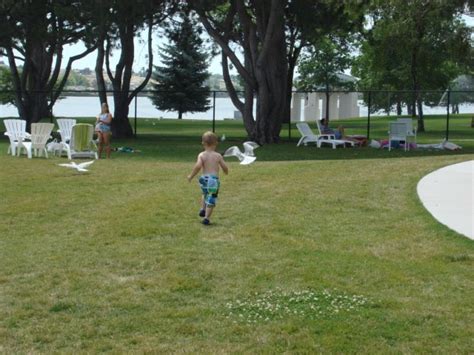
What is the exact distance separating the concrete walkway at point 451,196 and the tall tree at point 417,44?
16.9 ft

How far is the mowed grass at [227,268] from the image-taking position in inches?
194

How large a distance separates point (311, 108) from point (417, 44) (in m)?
21.3

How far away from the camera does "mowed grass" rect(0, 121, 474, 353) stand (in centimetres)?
493

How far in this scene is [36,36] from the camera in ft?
91.8

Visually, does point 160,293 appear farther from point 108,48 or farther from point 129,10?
point 108,48

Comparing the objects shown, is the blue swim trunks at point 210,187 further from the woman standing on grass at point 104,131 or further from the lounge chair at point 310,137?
the lounge chair at point 310,137

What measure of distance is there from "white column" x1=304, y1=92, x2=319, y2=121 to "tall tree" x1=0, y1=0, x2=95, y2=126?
22.6 metres

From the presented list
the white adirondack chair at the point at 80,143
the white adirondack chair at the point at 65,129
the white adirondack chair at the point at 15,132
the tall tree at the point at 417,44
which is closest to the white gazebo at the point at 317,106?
the tall tree at the point at 417,44

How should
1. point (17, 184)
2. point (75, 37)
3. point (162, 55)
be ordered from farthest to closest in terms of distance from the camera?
1. point (162, 55)
2. point (75, 37)
3. point (17, 184)

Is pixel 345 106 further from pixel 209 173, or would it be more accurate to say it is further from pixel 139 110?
pixel 209 173

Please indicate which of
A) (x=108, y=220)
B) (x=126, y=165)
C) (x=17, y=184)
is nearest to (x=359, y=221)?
(x=108, y=220)

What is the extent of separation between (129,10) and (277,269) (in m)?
21.3

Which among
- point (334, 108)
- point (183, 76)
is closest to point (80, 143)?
point (183, 76)

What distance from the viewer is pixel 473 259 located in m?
6.83
